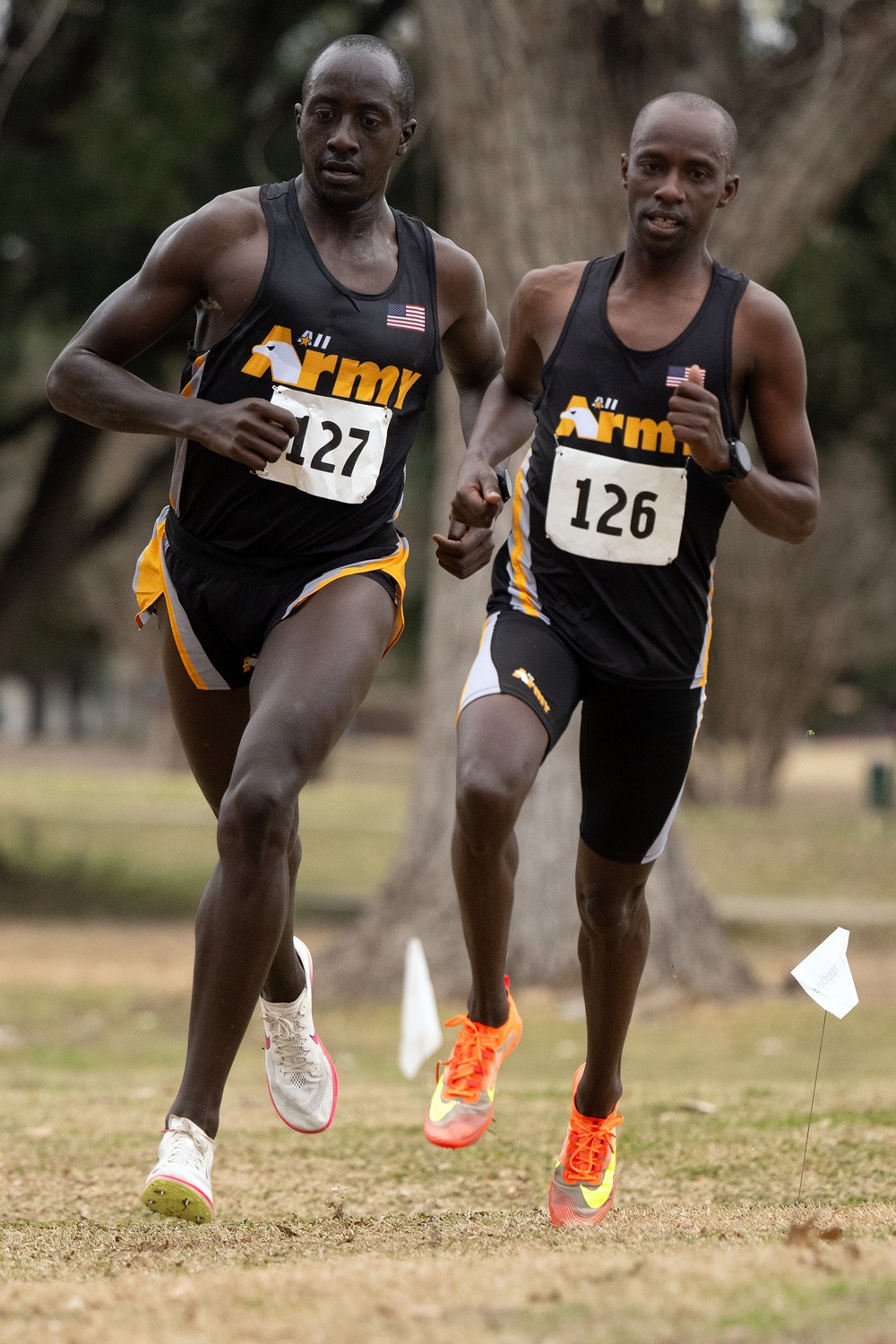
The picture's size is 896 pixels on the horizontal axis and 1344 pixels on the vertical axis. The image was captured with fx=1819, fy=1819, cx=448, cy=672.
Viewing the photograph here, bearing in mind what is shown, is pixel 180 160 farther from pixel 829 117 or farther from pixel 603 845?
pixel 603 845

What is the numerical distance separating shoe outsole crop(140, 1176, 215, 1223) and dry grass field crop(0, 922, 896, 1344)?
0.12m

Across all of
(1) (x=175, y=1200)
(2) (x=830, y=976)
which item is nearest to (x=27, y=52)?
(2) (x=830, y=976)

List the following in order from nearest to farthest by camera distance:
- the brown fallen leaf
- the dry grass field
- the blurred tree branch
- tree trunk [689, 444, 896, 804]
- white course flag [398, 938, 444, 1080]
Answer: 1. the dry grass field
2. the brown fallen leaf
3. white course flag [398, 938, 444, 1080]
4. the blurred tree branch
5. tree trunk [689, 444, 896, 804]

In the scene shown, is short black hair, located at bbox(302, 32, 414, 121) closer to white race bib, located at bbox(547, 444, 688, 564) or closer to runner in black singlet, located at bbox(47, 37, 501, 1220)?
runner in black singlet, located at bbox(47, 37, 501, 1220)

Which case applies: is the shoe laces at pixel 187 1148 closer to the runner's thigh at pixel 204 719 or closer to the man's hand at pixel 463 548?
the runner's thigh at pixel 204 719

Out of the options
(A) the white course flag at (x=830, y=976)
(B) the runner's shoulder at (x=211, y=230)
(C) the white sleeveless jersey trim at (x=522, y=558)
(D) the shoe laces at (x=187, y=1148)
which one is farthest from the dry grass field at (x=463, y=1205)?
(B) the runner's shoulder at (x=211, y=230)

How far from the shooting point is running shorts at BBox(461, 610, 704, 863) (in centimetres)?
455

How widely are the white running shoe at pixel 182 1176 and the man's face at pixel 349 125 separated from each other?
7.47ft

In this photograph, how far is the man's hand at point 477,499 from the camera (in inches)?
179

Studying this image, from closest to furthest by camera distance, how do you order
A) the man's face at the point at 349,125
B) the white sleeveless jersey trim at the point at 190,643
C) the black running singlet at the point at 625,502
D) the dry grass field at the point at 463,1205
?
the dry grass field at the point at 463,1205 < the man's face at the point at 349,125 < the black running singlet at the point at 625,502 < the white sleeveless jersey trim at the point at 190,643

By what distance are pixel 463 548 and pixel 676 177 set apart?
3.51 feet

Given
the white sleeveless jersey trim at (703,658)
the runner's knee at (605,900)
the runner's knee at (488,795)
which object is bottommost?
the runner's knee at (605,900)

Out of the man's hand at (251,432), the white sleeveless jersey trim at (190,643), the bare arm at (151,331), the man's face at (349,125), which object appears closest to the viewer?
the man's hand at (251,432)

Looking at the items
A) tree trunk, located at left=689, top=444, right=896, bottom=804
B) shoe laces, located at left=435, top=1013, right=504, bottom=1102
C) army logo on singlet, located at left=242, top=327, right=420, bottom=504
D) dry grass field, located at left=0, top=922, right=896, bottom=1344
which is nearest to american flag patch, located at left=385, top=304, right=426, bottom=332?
army logo on singlet, located at left=242, top=327, right=420, bottom=504
